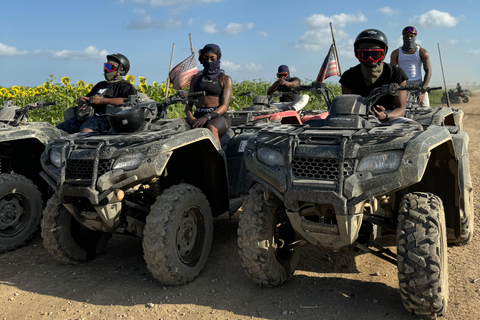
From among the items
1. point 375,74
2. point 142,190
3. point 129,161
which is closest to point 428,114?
point 375,74

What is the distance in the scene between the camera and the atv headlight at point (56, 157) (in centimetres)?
447

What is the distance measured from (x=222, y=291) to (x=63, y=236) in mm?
1693

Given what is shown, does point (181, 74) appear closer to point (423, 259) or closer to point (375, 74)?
point (375, 74)

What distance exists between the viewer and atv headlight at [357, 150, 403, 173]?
337cm

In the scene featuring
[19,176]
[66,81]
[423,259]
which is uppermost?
[66,81]

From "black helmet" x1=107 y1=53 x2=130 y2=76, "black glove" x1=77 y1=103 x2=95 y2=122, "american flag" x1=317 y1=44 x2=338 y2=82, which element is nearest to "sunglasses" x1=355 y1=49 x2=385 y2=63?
"black helmet" x1=107 y1=53 x2=130 y2=76

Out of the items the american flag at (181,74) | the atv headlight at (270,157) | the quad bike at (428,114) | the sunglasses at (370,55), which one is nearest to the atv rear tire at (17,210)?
the atv headlight at (270,157)

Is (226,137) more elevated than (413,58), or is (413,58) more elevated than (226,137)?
(413,58)

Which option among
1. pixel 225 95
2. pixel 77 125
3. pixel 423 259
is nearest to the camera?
pixel 423 259

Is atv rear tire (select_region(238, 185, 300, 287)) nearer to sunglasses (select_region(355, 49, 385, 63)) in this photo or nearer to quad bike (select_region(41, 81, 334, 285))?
quad bike (select_region(41, 81, 334, 285))

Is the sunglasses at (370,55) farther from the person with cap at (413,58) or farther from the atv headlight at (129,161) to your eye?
the person with cap at (413,58)

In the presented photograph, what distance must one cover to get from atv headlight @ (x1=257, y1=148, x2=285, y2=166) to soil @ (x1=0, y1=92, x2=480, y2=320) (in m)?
1.18

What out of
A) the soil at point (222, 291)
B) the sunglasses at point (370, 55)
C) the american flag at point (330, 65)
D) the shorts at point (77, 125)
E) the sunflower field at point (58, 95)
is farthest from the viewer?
the american flag at point (330, 65)

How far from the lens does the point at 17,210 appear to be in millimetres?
5629
